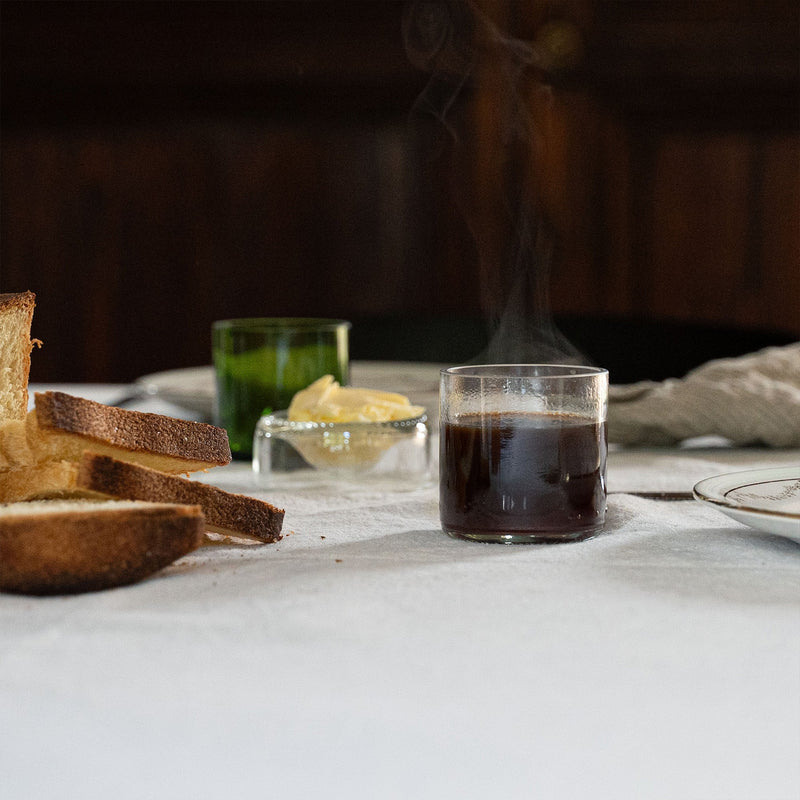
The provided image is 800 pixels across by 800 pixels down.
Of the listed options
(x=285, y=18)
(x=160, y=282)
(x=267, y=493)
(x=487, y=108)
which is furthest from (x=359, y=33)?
(x=267, y=493)

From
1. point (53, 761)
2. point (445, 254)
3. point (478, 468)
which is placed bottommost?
point (53, 761)

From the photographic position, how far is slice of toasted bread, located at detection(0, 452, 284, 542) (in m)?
0.85

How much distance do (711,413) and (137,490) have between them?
3.05 ft

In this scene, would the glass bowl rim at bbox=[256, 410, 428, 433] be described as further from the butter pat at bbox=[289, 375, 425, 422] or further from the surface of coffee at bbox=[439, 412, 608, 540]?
the surface of coffee at bbox=[439, 412, 608, 540]

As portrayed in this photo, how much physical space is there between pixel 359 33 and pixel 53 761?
4431mm

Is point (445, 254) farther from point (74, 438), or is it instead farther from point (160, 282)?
point (74, 438)

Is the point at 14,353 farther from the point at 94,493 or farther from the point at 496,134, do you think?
the point at 496,134

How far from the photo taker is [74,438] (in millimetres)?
897

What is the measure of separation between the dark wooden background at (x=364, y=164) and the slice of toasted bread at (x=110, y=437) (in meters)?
A: 3.68

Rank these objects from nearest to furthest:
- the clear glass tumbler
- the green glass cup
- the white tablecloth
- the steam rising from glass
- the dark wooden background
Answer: the white tablecloth → the clear glass tumbler → the green glass cup → the steam rising from glass → the dark wooden background

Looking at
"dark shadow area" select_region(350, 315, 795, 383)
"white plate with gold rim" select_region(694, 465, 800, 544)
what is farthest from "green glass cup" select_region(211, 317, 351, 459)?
"dark shadow area" select_region(350, 315, 795, 383)

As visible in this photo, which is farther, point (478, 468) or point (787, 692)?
point (478, 468)

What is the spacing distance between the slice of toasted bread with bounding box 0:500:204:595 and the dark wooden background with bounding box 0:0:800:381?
388cm

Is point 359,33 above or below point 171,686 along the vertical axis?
above
